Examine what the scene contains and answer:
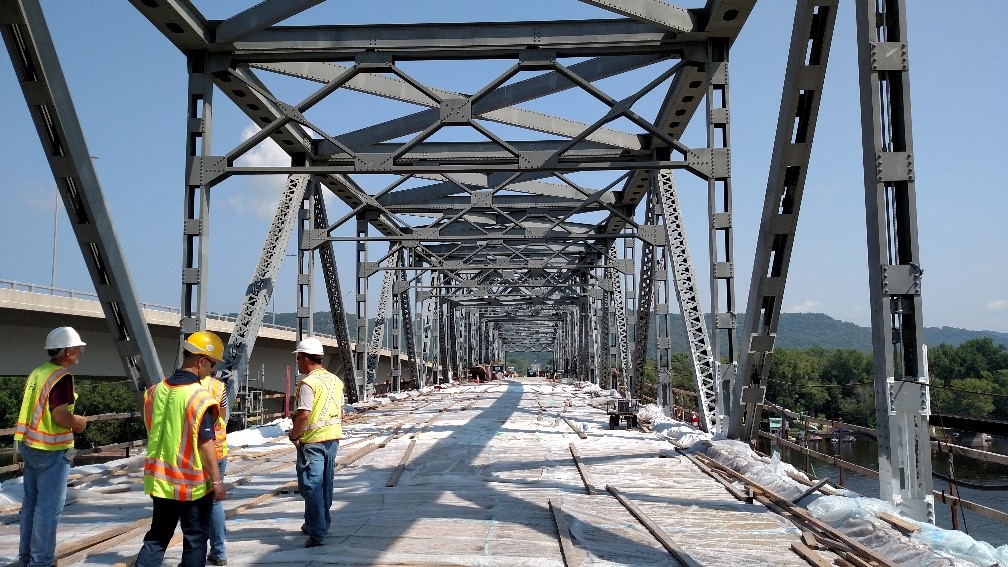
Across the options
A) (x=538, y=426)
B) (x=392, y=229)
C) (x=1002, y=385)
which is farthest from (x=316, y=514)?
(x=1002, y=385)

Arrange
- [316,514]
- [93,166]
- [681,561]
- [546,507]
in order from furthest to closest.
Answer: [93,166] < [546,507] < [316,514] < [681,561]

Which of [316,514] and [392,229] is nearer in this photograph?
[316,514]

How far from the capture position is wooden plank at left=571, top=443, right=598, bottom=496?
980 centimetres

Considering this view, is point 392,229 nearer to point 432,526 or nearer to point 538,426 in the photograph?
point 538,426

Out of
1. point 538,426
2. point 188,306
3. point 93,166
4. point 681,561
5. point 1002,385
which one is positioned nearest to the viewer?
point 681,561

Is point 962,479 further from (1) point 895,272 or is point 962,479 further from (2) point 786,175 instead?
(1) point 895,272

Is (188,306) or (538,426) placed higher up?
(188,306)

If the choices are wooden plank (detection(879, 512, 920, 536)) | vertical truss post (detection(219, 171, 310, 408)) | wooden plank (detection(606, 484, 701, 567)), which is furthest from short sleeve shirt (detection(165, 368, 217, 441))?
vertical truss post (detection(219, 171, 310, 408))

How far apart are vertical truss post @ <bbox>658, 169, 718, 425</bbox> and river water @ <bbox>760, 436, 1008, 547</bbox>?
1679 millimetres

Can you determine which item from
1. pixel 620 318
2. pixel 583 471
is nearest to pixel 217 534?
pixel 583 471

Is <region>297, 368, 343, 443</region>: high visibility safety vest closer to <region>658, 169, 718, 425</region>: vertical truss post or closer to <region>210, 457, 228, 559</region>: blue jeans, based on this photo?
<region>210, 457, 228, 559</region>: blue jeans

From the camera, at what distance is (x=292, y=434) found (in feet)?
22.6

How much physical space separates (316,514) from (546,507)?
2751mm

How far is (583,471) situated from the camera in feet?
37.3
